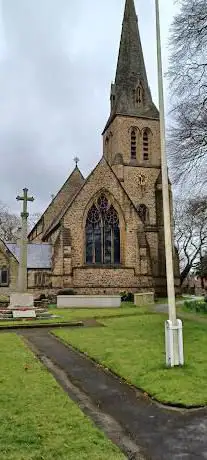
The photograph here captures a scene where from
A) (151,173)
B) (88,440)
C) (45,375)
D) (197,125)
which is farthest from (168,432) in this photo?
(151,173)

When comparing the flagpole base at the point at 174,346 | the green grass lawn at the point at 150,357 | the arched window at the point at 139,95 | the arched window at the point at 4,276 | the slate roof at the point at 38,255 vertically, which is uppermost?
the arched window at the point at 139,95

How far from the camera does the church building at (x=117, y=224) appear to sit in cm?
3325

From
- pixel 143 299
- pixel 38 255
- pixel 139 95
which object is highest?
pixel 139 95

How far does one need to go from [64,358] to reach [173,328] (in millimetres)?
2965

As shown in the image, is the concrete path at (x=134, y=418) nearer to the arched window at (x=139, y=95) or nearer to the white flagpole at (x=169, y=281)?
the white flagpole at (x=169, y=281)

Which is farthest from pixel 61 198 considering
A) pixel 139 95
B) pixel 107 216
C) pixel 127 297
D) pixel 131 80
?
pixel 127 297

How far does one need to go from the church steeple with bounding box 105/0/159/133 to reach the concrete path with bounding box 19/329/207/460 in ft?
118

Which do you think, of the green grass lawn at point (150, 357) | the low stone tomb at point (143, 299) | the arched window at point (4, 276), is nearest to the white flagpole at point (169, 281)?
the green grass lawn at point (150, 357)

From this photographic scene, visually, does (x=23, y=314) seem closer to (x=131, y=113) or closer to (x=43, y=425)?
(x=43, y=425)

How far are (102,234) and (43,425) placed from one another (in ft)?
98.1

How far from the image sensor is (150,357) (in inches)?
365

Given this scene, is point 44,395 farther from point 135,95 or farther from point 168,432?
point 135,95

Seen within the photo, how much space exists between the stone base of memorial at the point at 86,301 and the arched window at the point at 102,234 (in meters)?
6.34

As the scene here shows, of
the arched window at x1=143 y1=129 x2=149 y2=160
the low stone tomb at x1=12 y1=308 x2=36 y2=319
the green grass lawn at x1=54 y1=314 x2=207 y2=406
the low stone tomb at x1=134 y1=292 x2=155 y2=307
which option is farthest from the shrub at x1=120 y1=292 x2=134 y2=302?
the green grass lawn at x1=54 y1=314 x2=207 y2=406
